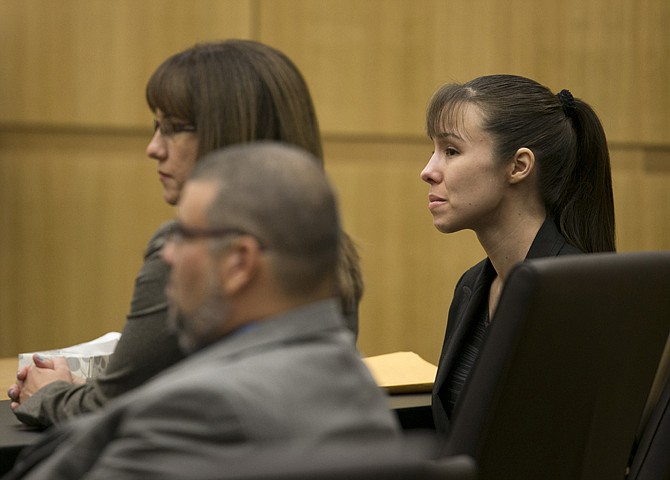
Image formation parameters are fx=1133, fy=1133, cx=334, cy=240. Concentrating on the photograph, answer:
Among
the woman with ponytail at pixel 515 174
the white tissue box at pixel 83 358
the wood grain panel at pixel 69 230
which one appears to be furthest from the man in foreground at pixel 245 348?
the wood grain panel at pixel 69 230

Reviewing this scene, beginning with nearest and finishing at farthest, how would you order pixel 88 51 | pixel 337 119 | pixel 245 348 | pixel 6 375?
pixel 245 348 < pixel 6 375 < pixel 88 51 < pixel 337 119

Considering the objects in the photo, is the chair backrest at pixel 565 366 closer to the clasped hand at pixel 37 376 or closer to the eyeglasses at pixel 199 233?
the eyeglasses at pixel 199 233

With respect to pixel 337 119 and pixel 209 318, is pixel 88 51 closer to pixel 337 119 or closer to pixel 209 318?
pixel 337 119

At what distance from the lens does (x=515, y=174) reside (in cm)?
257

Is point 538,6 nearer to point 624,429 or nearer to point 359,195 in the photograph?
point 359,195

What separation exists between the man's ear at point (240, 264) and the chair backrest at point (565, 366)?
0.50 meters

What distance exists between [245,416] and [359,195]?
3.32 meters

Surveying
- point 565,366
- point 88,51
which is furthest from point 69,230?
point 565,366

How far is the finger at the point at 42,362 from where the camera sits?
1.90 meters

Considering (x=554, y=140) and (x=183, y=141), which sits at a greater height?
(x=183, y=141)

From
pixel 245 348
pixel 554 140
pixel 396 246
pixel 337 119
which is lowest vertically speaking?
pixel 396 246

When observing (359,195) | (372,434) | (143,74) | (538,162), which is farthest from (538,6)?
(372,434)

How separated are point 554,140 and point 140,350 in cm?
123

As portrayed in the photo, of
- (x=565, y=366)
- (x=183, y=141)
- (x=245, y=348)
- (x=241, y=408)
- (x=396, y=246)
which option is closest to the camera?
(x=241, y=408)
